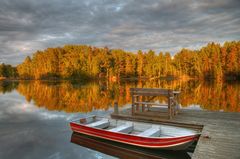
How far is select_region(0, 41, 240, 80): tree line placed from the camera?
3265 inches

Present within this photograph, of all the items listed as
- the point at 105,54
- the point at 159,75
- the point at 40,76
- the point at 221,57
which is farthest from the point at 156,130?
the point at 40,76

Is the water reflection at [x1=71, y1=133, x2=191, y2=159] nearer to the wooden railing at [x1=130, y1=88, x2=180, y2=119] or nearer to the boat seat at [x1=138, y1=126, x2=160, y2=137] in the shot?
the boat seat at [x1=138, y1=126, x2=160, y2=137]

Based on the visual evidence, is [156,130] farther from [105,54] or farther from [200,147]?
[105,54]

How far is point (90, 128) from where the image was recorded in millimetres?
11664

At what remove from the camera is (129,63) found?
99938 mm

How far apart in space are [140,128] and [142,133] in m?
1.64

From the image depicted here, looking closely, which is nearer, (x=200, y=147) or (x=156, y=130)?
(x=200, y=147)

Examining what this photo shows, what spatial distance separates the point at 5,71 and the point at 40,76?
154ft

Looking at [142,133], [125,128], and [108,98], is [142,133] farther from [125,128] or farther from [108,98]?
[108,98]

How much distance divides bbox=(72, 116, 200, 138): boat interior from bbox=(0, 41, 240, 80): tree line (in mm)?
73942

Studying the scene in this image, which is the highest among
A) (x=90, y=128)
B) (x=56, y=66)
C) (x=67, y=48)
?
(x=67, y=48)

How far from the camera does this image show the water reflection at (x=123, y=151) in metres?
9.40

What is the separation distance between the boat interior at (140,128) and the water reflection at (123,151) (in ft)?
2.52

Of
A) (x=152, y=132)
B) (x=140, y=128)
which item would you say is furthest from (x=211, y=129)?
(x=140, y=128)
